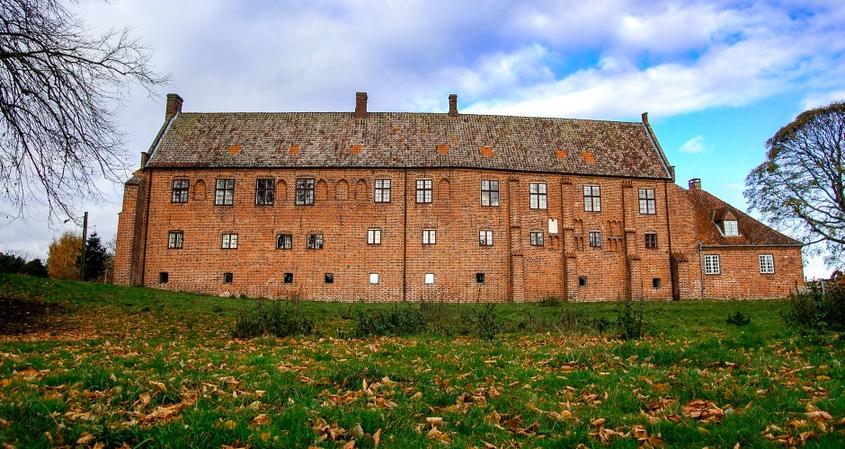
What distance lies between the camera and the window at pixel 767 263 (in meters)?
34.9

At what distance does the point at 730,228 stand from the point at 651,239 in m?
5.54

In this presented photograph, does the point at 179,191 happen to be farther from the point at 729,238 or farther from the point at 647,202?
the point at 729,238

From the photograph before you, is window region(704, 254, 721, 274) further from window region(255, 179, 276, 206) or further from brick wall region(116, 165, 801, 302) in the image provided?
window region(255, 179, 276, 206)

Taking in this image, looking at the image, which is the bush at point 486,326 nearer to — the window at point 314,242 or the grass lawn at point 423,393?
the grass lawn at point 423,393

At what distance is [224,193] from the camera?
112 ft

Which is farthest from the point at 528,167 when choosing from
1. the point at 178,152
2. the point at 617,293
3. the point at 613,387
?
the point at 613,387

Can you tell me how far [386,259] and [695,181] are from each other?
84.9ft

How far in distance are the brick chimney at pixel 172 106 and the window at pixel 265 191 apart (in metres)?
9.33

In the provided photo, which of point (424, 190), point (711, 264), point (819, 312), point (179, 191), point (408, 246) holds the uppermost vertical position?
point (424, 190)

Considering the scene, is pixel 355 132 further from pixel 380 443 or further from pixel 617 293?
pixel 380 443

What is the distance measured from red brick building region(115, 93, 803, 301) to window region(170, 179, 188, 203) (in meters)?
0.06

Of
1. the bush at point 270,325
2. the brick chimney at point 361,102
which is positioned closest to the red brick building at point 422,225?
the brick chimney at point 361,102

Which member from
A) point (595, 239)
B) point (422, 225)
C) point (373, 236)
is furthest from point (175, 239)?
point (595, 239)

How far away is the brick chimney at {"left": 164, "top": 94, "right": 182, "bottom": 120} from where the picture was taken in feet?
124
